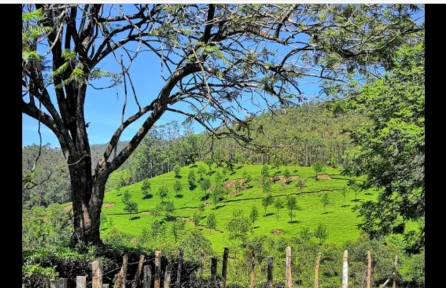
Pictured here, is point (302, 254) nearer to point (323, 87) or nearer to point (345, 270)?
point (345, 270)

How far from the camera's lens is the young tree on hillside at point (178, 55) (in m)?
2.81

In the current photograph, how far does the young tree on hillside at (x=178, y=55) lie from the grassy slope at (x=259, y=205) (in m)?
20.0

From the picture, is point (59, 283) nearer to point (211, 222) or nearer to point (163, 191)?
point (211, 222)

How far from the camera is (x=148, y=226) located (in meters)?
25.8

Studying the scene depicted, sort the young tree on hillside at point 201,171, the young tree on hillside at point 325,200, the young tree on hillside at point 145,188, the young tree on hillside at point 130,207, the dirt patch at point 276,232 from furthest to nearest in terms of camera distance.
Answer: the young tree on hillside at point 201,171 → the young tree on hillside at point 145,188 → the young tree on hillside at point 130,207 → the young tree on hillside at point 325,200 → the dirt patch at point 276,232

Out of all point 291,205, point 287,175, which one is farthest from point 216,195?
point 291,205

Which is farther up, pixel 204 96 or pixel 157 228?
pixel 204 96

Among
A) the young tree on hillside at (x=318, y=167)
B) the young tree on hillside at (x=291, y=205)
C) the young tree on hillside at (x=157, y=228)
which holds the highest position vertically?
the young tree on hillside at (x=318, y=167)

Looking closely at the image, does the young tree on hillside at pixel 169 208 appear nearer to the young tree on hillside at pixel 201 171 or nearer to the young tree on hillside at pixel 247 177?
the young tree on hillside at pixel 201 171

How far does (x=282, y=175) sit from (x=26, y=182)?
2612 cm

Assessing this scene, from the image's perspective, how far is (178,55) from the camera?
121 inches

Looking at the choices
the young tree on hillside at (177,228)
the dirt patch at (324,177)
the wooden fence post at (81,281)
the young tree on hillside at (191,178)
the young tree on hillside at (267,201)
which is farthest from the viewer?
the young tree on hillside at (191,178)

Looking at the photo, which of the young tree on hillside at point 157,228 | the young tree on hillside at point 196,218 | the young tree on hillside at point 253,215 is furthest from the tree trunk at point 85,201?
the young tree on hillside at point 196,218

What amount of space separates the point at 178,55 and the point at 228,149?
356 inches
